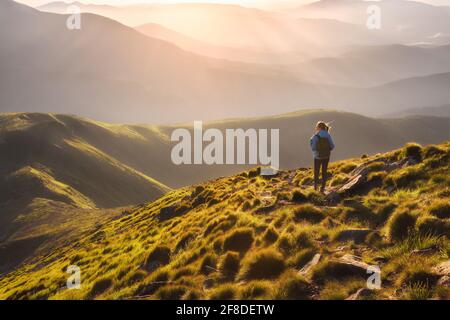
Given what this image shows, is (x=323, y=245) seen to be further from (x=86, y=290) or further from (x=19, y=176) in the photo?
(x=19, y=176)

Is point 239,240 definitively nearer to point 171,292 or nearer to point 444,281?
point 171,292

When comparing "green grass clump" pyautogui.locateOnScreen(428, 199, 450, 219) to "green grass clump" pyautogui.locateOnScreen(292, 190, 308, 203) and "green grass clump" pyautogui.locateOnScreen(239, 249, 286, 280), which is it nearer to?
"green grass clump" pyautogui.locateOnScreen(239, 249, 286, 280)

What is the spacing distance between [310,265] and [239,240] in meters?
4.10

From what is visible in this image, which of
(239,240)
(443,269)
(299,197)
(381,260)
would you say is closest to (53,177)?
(299,197)

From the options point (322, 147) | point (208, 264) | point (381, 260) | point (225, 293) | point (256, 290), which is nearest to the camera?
point (256, 290)

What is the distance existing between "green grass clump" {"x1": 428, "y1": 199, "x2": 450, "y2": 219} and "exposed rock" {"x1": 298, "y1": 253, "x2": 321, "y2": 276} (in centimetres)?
427

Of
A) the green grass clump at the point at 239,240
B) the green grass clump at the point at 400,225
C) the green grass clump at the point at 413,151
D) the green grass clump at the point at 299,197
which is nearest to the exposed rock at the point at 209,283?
the green grass clump at the point at 239,240

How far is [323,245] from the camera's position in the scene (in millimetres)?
12281

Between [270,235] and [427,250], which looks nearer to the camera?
[427,250]

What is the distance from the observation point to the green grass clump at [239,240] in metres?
14.1

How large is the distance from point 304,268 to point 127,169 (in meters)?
181

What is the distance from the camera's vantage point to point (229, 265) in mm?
12562
